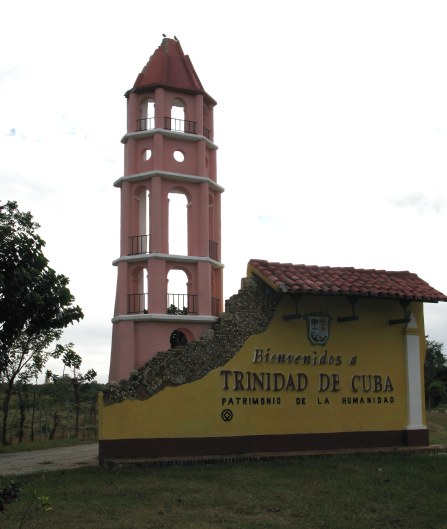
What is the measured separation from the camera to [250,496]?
34.6 feet

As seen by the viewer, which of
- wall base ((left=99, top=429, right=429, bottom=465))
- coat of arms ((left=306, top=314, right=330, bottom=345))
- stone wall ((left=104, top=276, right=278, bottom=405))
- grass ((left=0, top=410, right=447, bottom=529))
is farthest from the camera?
coat of arms ((left=306, top=314, right=330, bottom=345))

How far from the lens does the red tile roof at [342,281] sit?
47.5 ft

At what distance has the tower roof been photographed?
21.5 meters

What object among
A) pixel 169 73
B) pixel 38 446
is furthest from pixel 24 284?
pixel 169 73

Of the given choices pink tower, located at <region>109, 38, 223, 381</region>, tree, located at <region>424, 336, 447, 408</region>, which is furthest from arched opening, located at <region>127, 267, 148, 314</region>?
tree, located at <region>424, 336, 447, 408</region>

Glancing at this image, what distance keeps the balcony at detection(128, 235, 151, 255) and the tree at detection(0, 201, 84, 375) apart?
2296 millimetres

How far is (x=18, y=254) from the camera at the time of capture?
17.9m

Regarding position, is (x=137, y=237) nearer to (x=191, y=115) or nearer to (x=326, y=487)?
(x=191, y=115)

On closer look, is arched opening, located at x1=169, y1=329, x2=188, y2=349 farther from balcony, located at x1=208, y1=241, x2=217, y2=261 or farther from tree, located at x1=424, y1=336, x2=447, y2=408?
tree, located at x1=424, y1=336, x2=447, y2=408

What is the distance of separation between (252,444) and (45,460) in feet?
16.5

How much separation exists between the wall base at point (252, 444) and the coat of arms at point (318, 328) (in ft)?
6.61

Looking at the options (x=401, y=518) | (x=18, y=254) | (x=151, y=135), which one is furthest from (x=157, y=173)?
(x=401, y=518)

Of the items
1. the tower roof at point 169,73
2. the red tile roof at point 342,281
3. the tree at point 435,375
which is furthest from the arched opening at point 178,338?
the tree at point 435,375

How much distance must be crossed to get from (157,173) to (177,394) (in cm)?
807
